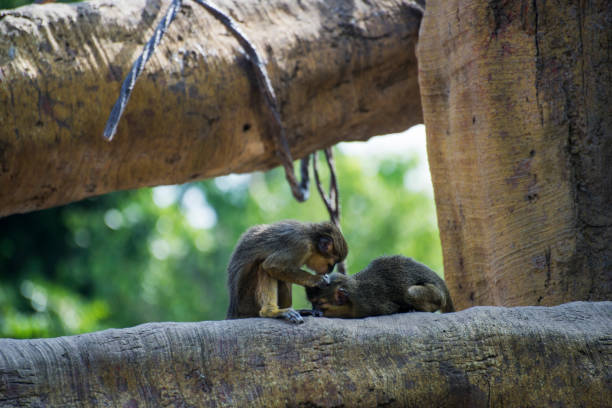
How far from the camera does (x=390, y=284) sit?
4023 millimetres

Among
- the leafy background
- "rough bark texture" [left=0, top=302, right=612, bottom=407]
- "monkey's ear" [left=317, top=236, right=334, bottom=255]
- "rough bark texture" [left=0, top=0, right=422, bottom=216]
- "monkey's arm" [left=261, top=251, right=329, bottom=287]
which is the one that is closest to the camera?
"rough bark texture" [left=0, top=302, right=612, bottom=407]

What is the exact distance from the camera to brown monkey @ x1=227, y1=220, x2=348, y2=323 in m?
3.89

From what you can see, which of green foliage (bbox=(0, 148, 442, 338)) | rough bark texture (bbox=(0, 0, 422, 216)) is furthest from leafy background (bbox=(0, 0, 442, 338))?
rough bark texture (bbox=(0, 0, 422, 216))

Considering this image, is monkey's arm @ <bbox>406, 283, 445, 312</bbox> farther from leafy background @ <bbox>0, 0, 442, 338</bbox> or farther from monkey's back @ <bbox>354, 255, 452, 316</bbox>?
leafy background @ <bbox>0, 0, 442, 338</bbox>

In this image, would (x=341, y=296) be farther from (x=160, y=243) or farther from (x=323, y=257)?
(x=160, y=243)

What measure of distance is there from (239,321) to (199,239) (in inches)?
606

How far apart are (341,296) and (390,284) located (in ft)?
0.87

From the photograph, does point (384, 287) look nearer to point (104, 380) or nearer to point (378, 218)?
point (104, 380)

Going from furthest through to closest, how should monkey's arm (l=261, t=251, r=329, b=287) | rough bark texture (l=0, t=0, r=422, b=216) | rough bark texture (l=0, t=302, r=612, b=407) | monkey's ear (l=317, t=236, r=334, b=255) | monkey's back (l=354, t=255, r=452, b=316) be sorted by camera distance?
rough bark texture (l=0, t=0, r=422, b=216) → monkey's ear (l=317, t=236, r=334, b=255) → monkey's back (l=354, t=255, r=452, b=316) → monkey's arm (l=261, t=251, r=329, b=287) → rough bark texture (l=0, t=302, r=612, b=407)

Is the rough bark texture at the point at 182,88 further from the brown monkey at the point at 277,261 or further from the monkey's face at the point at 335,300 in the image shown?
the monkey's face at the point at 335,300

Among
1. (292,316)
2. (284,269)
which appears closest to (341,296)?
(284,269)

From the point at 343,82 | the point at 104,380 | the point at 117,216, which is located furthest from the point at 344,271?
the point at 117,216

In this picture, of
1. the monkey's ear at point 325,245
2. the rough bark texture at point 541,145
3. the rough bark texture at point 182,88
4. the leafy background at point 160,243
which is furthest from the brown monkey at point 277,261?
the leafy background at point 160,243

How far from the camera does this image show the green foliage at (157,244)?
10.5 meters
